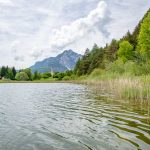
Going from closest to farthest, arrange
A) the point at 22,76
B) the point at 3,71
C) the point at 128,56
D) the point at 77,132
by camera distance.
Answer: the point at 77,132, the point at 128,56, the point at 22,76, the point at 3,71

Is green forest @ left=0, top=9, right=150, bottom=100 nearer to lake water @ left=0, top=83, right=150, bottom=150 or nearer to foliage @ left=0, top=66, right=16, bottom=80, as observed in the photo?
lake water @ left=0, top=83, right=150, bottom=150

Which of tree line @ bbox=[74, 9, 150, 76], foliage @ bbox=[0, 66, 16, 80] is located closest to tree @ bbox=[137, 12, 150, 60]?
tree line @ bbox=[74, 9, 150, 76]

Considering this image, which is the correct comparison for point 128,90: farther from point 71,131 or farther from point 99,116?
point 71,131

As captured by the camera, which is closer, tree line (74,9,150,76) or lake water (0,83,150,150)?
lake water (0,83,150,150)

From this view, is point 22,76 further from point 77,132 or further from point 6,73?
point 77,132

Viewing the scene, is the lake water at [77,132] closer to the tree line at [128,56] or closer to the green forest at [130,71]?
the green forest at [130,71]

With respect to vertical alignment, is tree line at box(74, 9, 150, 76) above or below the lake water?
above

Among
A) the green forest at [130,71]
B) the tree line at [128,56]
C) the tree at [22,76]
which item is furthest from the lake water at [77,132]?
the tree at [22,76]

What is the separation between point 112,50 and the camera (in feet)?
323

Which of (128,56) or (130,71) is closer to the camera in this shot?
(130,71)

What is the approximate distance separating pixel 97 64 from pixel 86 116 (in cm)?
9370

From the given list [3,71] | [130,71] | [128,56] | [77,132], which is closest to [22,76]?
[3,71]

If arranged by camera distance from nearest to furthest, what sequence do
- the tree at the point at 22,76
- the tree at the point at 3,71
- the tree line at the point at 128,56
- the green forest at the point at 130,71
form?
the green forest at the point at 130,71 → the tree line at the point at 128,56 → the tree at the point at 22,76 → the tree at the point at 3,71

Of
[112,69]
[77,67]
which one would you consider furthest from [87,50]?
[112,69]
